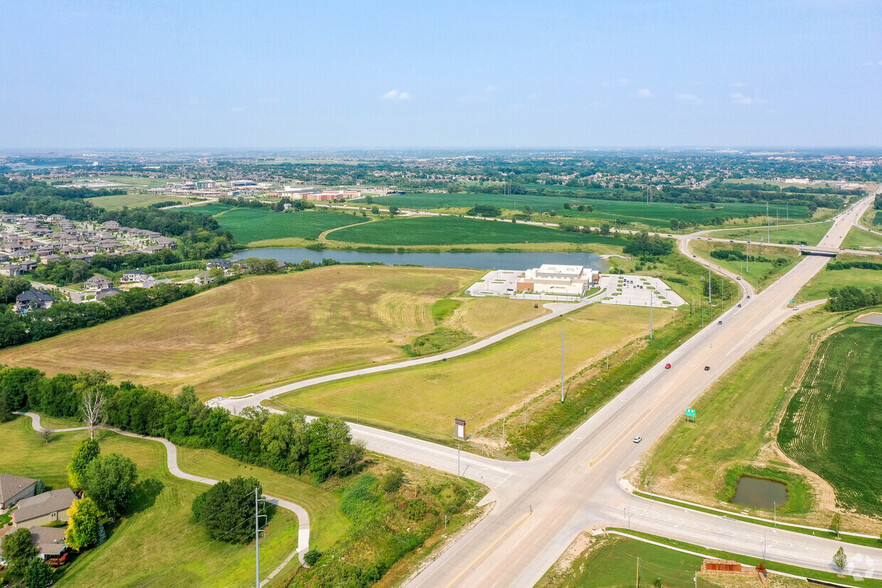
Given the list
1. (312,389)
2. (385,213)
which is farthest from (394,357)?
(385,213)

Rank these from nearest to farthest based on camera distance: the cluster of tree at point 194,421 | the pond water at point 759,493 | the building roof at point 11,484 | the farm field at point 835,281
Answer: the building roof at point 11,484 → the pond water at point 759,493 → the cluster of tree at point 194,421 → the farm field at point 835,281

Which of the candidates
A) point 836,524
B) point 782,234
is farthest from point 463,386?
point 782,234

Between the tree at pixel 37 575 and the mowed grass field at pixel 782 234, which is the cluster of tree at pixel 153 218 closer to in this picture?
the tree at pixel 37 575

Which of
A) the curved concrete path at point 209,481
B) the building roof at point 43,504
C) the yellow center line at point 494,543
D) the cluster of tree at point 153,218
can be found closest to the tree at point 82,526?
the building roof at point 43,504

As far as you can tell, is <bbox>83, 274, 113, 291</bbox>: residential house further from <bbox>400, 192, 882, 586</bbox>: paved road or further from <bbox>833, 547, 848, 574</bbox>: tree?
<bbox>833, 547, 848, 574</bbox>: tree

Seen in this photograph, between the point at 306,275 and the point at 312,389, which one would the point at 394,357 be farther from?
the point at 306,275

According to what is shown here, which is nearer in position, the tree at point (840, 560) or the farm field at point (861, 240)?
the tree at point (840, 560)
